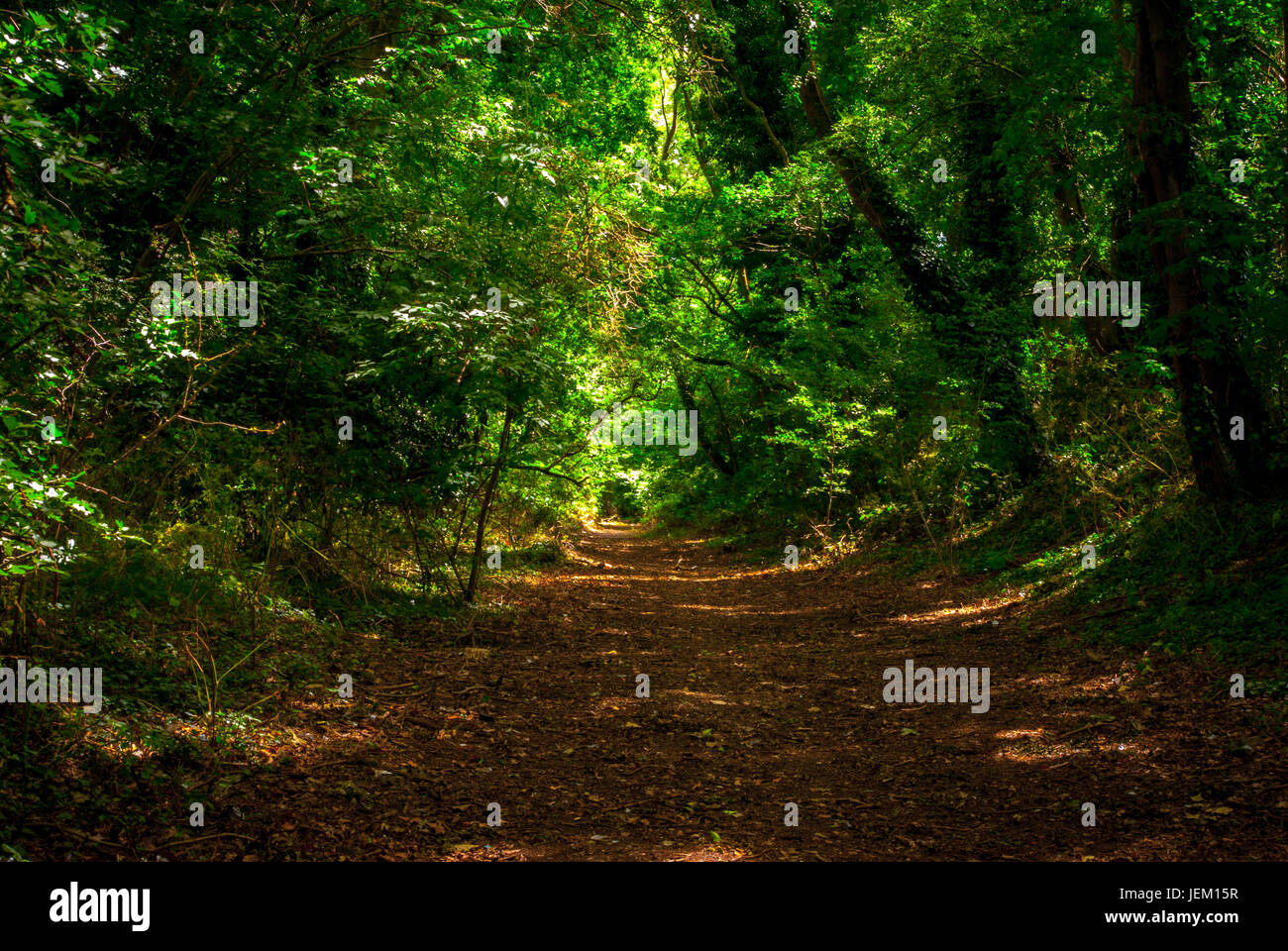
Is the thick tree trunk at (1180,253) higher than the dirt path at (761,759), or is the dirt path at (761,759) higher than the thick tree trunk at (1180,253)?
the thick tree trunk at (1180,253)

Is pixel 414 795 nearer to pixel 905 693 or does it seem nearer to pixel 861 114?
pixel 905 693

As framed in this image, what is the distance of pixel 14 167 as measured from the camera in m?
4.00

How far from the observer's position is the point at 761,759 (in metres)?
5.96

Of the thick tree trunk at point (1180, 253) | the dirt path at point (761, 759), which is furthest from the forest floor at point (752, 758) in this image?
the thick tree trunk at point (1180, 253)

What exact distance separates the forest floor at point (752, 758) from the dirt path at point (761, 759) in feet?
0.07

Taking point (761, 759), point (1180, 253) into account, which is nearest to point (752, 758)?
point (761, 759)

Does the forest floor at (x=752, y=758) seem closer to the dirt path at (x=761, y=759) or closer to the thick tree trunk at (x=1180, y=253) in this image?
the dirt path at (x=761, y=759)

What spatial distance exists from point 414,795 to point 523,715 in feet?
6.28

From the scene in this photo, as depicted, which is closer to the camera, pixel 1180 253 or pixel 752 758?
pixel 752 758

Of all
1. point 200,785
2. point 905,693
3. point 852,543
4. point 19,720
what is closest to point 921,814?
point 905,693

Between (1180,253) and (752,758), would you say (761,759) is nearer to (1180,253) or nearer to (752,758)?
(752,758)

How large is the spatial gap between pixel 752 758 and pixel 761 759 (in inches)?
2.5

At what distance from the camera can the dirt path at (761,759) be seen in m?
4.35

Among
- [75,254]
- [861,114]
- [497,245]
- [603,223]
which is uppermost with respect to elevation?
[861,114]
